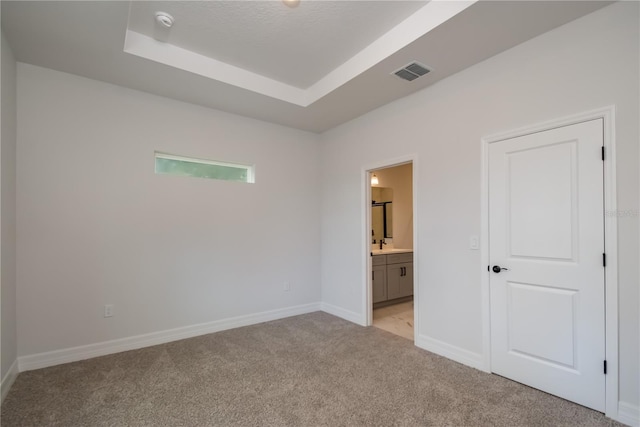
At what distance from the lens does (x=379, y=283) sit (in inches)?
187

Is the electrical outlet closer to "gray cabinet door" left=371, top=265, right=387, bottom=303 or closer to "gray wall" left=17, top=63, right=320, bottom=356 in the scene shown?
"gray wall" left=17, top=63, right=320, bottom=356

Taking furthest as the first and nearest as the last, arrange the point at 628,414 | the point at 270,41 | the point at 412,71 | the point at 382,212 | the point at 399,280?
the point at 382,212 → the point at 399,280 → the point at 412,71 → the point at 270,41 → the point at 628,414

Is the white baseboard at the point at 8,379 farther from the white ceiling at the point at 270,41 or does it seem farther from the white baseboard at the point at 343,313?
the white baseboard at the point at 343,313

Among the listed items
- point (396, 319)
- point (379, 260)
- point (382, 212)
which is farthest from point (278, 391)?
point (382, 212)

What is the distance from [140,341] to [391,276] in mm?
3539

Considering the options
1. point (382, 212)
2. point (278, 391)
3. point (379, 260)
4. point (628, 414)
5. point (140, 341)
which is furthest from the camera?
point (382, 212)

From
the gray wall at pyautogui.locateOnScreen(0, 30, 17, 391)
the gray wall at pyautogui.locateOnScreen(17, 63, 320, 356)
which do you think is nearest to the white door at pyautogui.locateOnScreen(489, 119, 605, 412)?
the gray wall at pyautogui.locateOnScreen(17, 63, 320, 356)

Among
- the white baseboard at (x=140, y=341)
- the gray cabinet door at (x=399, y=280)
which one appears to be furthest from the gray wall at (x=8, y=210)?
the gray cabinet door at (x=399, y=280)

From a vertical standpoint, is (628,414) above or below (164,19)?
below

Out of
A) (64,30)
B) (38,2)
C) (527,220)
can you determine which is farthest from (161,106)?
(527,220)

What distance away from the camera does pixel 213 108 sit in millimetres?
3859

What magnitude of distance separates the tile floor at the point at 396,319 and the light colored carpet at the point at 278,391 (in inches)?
21.1

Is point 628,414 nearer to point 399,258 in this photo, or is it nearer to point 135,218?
point 399,258

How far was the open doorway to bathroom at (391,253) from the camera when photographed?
162 inches
